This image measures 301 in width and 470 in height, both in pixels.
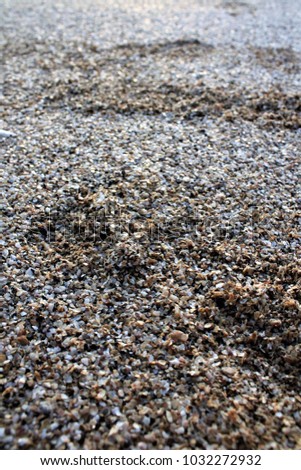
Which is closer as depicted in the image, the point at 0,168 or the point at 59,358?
the point at 59,358

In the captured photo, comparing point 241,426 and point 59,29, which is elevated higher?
→ point 59,29

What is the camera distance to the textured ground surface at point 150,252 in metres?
1.80

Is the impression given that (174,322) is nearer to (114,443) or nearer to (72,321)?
Result: (72,321)

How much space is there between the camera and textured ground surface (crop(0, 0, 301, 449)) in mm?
1799

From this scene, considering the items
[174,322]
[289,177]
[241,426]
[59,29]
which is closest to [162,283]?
[174,322]

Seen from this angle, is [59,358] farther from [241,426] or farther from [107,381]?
[241,426]

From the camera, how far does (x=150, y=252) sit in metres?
2.43

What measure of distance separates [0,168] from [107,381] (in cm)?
164

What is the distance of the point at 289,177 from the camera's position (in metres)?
3.02

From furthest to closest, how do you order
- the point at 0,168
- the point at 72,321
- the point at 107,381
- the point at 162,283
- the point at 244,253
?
the point at 0,168
the point at 244,253
the point at 162,283
the point at 72,321
the point at 107,381

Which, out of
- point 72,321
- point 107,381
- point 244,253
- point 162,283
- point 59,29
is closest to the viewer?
point 107,381

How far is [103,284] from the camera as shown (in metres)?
2.28

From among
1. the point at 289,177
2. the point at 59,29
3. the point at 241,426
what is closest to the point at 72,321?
the point at 241,426
